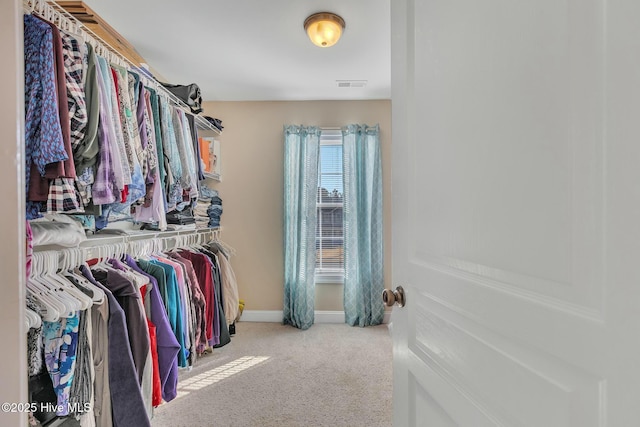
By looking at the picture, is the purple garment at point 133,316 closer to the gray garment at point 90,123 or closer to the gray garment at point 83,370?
the gray garment at point 83,370

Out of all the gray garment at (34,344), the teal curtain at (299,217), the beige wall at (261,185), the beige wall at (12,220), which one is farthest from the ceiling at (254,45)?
the gray garment at (34,344)

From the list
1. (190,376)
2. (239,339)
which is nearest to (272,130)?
(239,339)

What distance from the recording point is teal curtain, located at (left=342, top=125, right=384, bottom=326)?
11.5ft

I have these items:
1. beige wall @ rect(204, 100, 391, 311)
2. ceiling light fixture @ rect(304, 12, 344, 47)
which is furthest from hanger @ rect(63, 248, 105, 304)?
beige wall @ rect(204, 100, 391, 311)

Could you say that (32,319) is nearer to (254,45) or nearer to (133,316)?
(133,316)

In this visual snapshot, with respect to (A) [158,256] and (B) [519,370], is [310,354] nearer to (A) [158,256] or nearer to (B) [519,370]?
(A) [158,256]

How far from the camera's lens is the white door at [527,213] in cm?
38

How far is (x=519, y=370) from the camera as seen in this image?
51 centimetres

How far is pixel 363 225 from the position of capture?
11.6 feet

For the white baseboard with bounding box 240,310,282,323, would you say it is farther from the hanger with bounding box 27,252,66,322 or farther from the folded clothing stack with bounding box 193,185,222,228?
the hanger with bounding box 27,252,66,322

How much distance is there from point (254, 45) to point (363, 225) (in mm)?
2027

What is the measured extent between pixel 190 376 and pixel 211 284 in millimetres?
687

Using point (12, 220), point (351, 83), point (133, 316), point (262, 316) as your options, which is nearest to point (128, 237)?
point (133, 316)

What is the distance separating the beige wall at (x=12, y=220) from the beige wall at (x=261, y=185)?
115 inches
